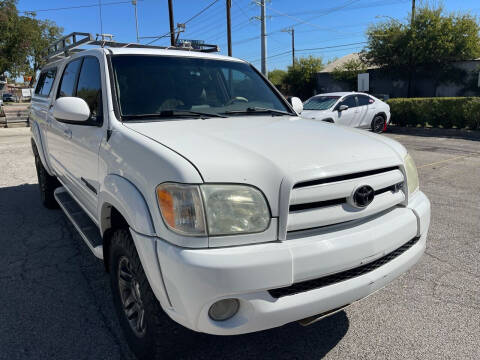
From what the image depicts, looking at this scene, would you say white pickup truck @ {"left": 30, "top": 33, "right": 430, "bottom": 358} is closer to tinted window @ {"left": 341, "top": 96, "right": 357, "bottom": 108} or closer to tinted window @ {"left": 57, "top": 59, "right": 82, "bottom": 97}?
tinted window @ {"left": 57, "top": 59, "right": 82, "bottom": 97}

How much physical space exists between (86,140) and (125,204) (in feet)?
3.62

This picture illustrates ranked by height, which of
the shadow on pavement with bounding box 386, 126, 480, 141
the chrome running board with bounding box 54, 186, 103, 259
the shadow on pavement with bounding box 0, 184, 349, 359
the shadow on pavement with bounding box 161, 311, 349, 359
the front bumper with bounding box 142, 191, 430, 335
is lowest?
the shadow on pavement with bounding box 161, 311, 349, 359

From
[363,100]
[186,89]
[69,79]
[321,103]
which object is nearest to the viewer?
[186,89]

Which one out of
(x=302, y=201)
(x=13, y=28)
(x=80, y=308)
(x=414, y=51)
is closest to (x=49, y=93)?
(x=80, y=308)

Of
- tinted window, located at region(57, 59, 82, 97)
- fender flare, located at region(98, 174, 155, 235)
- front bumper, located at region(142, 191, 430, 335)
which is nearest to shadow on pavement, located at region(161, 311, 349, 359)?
front bumper, located at region(142, 191, 430, 335)

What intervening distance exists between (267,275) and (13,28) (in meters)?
30.8

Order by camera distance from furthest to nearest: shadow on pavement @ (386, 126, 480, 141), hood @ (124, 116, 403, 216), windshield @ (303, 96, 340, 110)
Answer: shadow on pavement @ (386, 126, 480, 141)
windshield @ (303, 96, 340, 110)
hood @ (124, 116, 403, 216)

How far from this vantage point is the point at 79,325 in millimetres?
2658

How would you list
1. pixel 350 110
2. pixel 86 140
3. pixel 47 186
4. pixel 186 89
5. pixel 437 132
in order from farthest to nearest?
1. pixel 437 132
2. pixel 350 110
3. pixel 47 186
4. pixel 186 89
5. pixel 86 140

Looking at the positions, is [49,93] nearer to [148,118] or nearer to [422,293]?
[148,118]

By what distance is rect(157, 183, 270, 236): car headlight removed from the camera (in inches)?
68.2

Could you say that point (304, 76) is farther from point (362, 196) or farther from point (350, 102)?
point (362, 196)

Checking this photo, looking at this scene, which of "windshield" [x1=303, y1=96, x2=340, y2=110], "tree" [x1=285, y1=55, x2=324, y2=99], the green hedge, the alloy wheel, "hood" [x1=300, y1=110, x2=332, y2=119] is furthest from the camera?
"tree" [x1=285, y1=55, x2=324, y2=99]

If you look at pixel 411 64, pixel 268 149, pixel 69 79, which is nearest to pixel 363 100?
pixel 69 79
